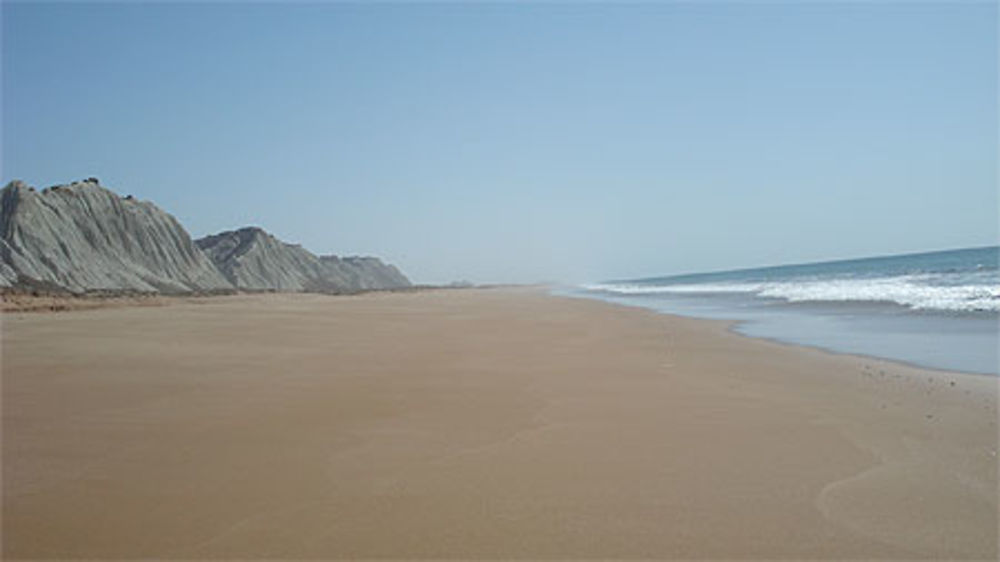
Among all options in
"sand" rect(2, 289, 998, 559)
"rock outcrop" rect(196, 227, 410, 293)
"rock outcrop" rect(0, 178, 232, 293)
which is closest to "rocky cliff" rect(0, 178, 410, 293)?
"rock outcrop" rect(0, 178, 232, 293)

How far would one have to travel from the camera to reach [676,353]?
10.3 m

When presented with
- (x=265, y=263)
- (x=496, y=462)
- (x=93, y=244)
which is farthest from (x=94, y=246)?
(x=496, y=462)

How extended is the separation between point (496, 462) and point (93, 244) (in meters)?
53.4

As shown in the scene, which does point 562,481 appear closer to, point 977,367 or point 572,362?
point 572,362

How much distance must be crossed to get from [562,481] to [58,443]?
3975mm

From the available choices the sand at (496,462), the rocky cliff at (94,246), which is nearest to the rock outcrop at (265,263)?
the rocky cliff at (94,246)

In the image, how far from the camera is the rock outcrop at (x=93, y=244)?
1558 inches

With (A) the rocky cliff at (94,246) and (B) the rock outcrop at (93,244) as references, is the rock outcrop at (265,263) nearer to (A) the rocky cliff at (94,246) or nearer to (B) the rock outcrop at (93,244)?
(A) the rocky cliff at (94,246)

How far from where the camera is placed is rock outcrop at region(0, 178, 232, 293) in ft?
130

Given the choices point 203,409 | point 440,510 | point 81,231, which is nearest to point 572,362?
point 203,409

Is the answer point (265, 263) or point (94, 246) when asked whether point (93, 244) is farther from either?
point (265, 263)

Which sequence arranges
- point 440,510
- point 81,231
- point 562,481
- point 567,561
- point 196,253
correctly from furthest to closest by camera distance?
point 196,253, point 81,231, point 562,481, point 440,510, point 567,561

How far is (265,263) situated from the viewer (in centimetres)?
8125

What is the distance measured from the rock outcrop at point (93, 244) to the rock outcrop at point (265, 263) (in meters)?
13.3
